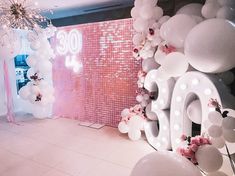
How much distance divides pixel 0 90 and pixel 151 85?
419 cm

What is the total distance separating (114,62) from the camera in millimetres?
4133

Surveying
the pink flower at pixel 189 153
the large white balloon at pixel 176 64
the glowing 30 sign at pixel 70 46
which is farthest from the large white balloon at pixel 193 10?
the glowing 30 sign at pixel 70 46

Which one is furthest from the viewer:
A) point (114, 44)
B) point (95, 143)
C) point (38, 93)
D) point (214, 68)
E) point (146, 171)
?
point (38, 93)

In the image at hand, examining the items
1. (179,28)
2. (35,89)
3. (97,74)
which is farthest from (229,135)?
(35,89)

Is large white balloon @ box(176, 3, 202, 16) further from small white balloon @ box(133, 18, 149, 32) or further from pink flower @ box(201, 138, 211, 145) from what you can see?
pink flower @ box(201, 138, 211, 145)

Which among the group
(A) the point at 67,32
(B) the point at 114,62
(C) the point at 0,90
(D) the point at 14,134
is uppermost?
(A) the point at 67,32

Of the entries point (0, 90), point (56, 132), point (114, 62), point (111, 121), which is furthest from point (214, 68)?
point (0, 90)

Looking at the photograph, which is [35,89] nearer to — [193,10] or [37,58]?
[37,58]

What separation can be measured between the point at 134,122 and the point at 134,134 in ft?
0.71

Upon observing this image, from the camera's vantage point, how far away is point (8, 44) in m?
4.35

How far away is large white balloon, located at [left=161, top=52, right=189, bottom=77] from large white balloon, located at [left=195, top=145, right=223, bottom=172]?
1123 millimetres

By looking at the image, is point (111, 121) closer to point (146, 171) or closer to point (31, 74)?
point (31, 74)

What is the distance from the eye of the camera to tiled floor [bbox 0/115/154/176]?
2.78 m

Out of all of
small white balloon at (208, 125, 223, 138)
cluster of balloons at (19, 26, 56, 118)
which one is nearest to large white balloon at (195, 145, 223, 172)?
small white balloon at (208, 125, 223, 138)
